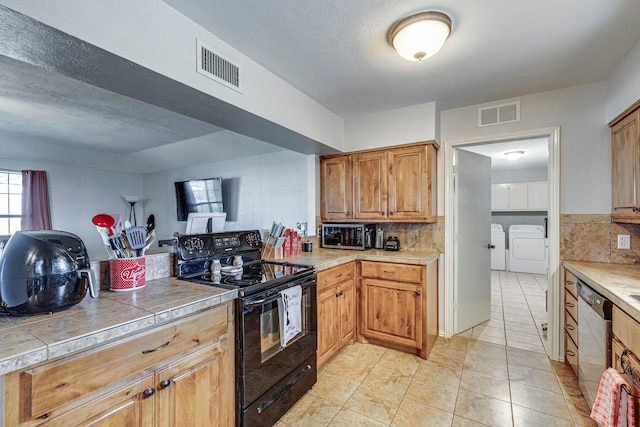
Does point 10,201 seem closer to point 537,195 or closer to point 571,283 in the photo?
point 571,283

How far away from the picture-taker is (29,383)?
844mm

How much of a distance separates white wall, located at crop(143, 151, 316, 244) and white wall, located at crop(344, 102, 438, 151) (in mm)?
576

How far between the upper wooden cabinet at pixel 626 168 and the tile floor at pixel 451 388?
1.36 m

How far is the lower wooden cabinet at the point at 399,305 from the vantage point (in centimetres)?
253

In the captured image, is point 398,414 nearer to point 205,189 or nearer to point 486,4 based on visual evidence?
point 486,4

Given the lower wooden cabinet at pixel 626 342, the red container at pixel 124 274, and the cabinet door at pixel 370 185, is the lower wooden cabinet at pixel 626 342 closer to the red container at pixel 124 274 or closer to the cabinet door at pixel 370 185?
the cabinet door at pixel 370 185

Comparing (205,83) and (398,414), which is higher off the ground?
(205,83)

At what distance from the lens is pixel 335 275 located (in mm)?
2496

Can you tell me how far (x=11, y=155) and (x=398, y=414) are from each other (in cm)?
657

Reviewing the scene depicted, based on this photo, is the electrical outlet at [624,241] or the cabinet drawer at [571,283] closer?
the cabinet drawer at [571,283]

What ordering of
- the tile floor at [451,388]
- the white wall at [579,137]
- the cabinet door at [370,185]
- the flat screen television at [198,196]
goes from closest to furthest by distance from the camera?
the tile floor at [451,388], the white wall at [579,137], the cabinet door at [370,185], the flat screen television at [198,196]

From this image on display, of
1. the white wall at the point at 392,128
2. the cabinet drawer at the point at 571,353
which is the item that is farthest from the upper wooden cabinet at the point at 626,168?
the white wall at the point at 392,128

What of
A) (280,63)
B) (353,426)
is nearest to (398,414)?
(353,426)

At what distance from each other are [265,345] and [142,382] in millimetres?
700
